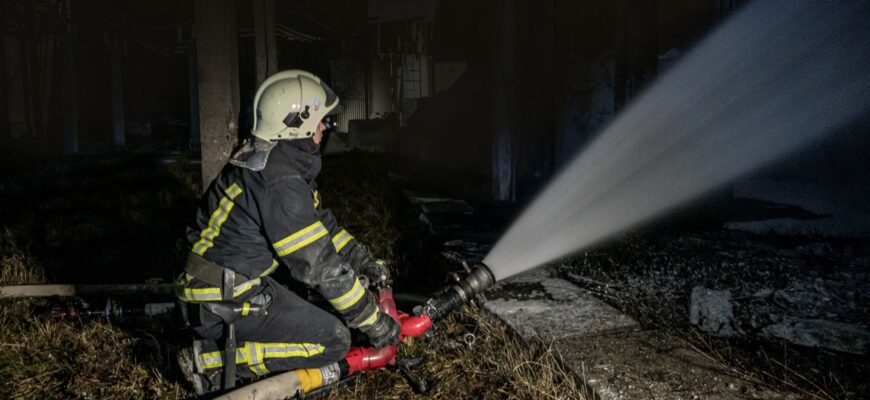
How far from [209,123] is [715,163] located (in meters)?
5.42

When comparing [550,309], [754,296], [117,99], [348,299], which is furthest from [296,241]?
[117,99]

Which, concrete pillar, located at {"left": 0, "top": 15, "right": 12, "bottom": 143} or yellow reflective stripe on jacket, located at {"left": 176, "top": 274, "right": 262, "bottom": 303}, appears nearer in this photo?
yellow reflective stripe on jacket, located at {"left": 176, "top": 274, "right": 262, "bottom": 303}

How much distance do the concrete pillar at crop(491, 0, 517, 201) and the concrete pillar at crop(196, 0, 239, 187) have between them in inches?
148

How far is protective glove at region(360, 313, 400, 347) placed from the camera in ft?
9.46

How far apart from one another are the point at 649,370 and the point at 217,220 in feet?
6.90

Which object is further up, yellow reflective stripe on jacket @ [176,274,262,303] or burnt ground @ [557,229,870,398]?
yellow reflective stripe on jacket @ [176,274,262,303]

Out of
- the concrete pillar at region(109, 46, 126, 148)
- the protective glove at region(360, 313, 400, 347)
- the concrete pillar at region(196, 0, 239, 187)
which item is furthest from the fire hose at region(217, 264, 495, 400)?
the concrete pillar at region(109, 46, 126, 148)

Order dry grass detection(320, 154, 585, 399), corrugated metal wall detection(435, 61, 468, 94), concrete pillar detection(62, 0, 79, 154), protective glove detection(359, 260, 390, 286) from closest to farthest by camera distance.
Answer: dry grass detection(320, 154, 585, 399) → protective glove detection(359, 260, 390, 286) → concrete pillar detection(62, 0, 79, 154) → corrugated metal wall detection(435, 61, 468, 94)

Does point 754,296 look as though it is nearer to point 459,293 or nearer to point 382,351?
point 459,293

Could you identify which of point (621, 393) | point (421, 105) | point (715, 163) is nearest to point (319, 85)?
point (621, 393)

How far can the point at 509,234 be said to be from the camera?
547cm

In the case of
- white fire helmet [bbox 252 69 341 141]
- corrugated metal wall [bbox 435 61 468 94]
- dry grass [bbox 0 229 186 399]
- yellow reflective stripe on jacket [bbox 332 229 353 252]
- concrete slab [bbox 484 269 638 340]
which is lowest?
dry grass [bbox 0 229 186 399]

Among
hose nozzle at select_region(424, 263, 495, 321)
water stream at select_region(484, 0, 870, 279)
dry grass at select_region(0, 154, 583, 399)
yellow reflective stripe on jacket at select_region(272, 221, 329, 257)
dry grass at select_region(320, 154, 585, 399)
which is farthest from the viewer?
water stream at select_region(484, 0, 870, 279)

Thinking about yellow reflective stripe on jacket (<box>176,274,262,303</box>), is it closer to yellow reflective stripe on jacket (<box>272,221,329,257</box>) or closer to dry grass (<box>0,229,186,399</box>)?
yellow reflective stripe on jacket (<box>272,221,329,257</box>)
